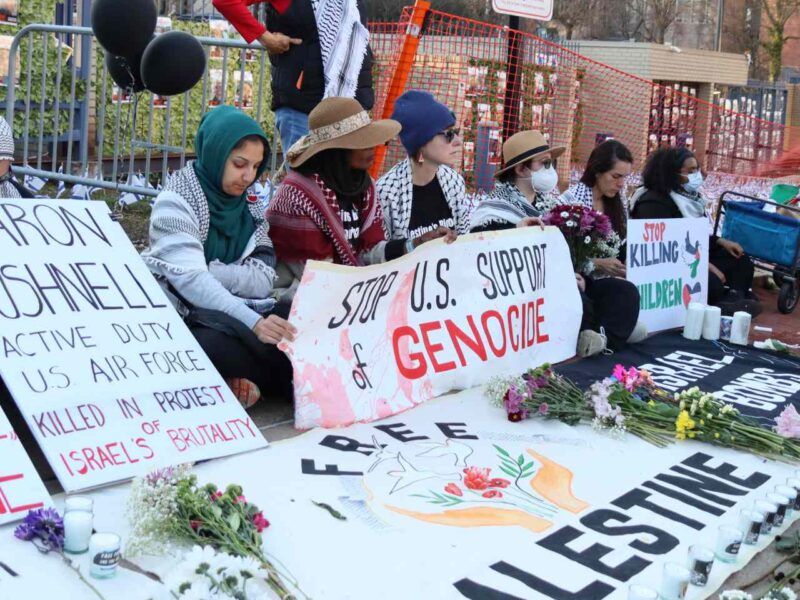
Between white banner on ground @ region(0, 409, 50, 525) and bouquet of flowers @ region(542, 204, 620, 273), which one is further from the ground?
bouquet of flowers @ region(542, 204, 620, 273)

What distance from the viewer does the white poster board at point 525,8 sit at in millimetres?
8156

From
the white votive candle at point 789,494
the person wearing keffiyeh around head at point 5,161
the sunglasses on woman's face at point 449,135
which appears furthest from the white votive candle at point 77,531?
the sunglasses on woman's face at point 449,135

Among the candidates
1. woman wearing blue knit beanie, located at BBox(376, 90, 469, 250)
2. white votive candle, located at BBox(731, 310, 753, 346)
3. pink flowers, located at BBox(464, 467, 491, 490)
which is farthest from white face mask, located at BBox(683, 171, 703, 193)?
pink flowers, located at BBox(464, 467, 491, 490)

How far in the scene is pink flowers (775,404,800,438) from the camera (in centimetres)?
475

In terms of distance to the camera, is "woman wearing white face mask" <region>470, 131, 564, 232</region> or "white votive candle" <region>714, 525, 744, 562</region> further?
"woman wearing white face mask" <region>470, 131, 564, 232</region>

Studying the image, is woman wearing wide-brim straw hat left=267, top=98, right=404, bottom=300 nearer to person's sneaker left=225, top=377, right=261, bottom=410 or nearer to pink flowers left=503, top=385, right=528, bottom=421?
person's sneaker left=225, top=377, right=261, bottom=410

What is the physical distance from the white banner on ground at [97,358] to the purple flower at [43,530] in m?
0.34

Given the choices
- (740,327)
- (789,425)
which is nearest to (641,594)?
(789,425)

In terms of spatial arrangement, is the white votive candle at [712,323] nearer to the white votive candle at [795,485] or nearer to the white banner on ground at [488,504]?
the white banner on ground at [488,504]

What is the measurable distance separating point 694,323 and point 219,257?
3.47 m

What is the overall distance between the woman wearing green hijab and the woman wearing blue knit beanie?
3.92ft

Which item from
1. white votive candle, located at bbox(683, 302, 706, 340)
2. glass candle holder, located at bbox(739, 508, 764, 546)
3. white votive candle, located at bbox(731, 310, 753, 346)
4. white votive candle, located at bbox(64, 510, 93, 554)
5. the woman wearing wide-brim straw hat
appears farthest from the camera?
white votive candle, located at bbox(683, 302, 706, 340)

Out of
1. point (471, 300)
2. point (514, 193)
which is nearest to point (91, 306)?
point (471, 300)

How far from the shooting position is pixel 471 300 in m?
5.45
